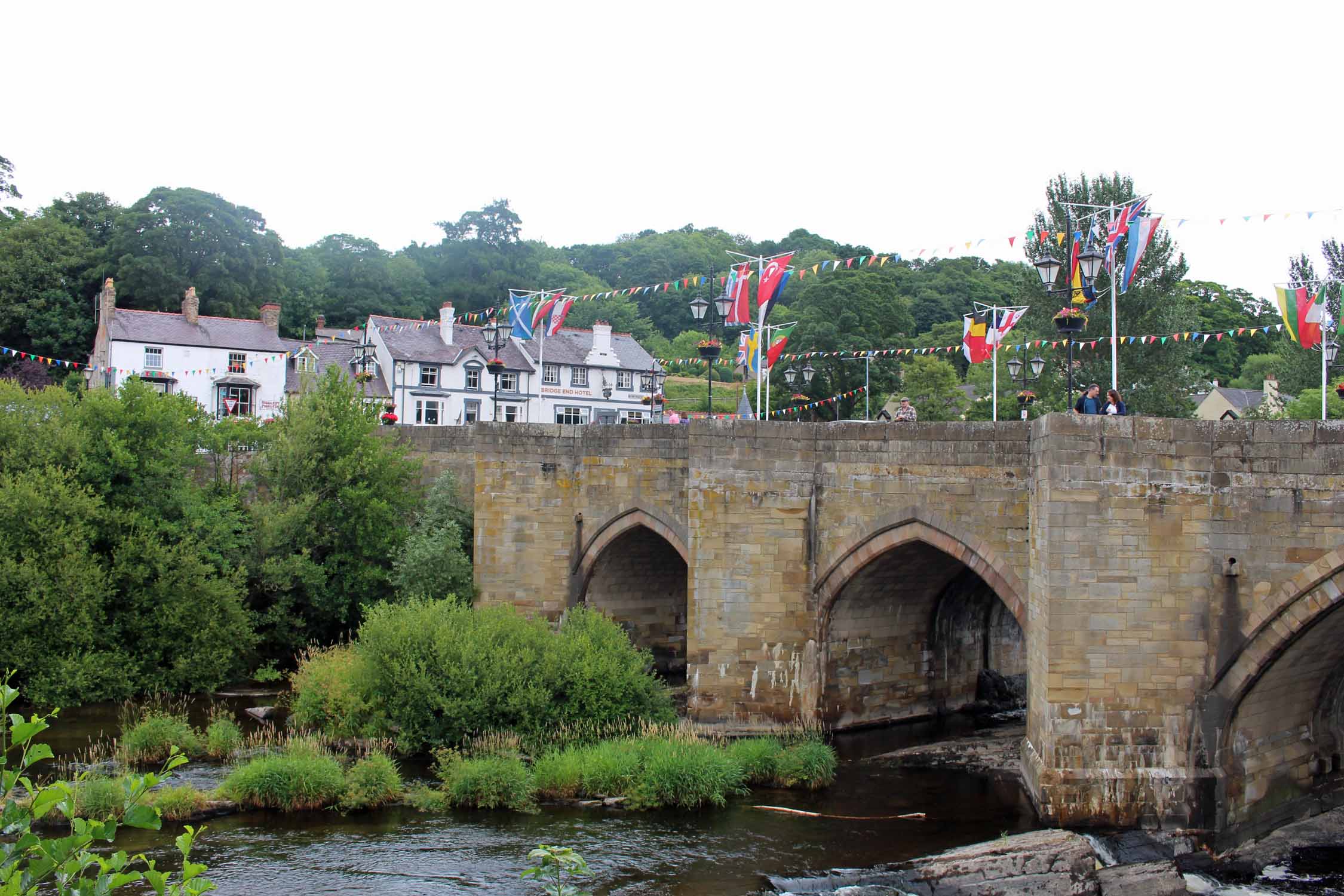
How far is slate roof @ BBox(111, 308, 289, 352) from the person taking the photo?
153ft

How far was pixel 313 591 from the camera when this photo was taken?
2653 cm

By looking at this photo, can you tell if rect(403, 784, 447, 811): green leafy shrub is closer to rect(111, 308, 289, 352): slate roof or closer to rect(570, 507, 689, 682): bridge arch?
rect(570, 507, 689, 682): bridge arch

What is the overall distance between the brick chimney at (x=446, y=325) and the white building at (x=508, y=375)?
1.6 inches

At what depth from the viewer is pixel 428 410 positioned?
168ft

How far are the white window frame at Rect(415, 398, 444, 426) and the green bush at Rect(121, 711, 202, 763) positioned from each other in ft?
104

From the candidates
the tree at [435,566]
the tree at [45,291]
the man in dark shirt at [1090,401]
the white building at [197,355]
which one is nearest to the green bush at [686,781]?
the man in dark shirt at [1090,401]

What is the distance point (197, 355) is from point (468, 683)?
1342 inches

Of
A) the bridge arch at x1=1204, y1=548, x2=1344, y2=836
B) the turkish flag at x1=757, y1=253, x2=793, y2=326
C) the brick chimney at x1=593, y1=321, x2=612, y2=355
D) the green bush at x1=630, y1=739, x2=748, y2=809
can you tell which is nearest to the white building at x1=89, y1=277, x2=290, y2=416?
the brick chimney at x1=593, y1=321, x2=612, y2=355

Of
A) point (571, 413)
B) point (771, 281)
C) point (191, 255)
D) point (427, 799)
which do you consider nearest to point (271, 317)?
point (191, 255)

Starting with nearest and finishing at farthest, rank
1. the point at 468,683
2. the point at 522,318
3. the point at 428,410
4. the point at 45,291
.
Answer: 1. the point at 468,683
2. the point at 522,318
3. the point at 428,410
4. the point at 45,291

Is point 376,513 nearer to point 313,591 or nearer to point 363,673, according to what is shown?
point 313,591

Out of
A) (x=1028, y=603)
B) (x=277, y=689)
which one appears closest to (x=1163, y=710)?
(x=1028, y=603)

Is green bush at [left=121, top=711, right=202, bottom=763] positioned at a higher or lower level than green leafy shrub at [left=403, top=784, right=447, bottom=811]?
higher

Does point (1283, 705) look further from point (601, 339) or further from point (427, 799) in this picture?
point (601, 339)
